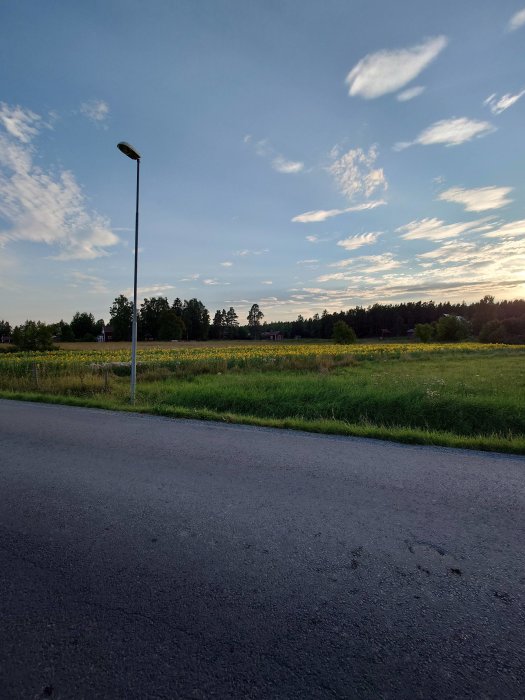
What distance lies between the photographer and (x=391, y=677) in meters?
1.71

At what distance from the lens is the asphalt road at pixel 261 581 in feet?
5.69

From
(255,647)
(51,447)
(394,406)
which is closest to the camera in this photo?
(255,647)

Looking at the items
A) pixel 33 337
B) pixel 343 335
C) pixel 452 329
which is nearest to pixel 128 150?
pixel 33 337

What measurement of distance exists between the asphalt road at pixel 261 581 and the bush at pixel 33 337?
48863mm

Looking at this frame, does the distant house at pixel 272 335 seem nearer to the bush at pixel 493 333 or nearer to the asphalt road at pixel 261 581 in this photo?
the bush at pixel 493 333

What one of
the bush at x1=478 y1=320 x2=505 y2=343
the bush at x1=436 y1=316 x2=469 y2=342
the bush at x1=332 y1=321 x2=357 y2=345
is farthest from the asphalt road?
the bush at x1=478 y1=320 x2=505 y2=343

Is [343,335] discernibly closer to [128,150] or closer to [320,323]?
[320,323]

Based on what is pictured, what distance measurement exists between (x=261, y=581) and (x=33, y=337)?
5257cm

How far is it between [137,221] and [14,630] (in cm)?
987

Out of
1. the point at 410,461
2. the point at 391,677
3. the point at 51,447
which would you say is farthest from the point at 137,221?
the point at 391,677

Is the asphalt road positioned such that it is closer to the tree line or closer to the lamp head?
the lamp head

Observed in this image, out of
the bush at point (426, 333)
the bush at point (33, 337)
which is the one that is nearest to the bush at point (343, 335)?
the bush at point (426, 333)

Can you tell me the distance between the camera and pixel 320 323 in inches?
4469

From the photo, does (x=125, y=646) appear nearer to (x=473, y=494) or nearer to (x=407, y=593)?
(x=407, y=593)
